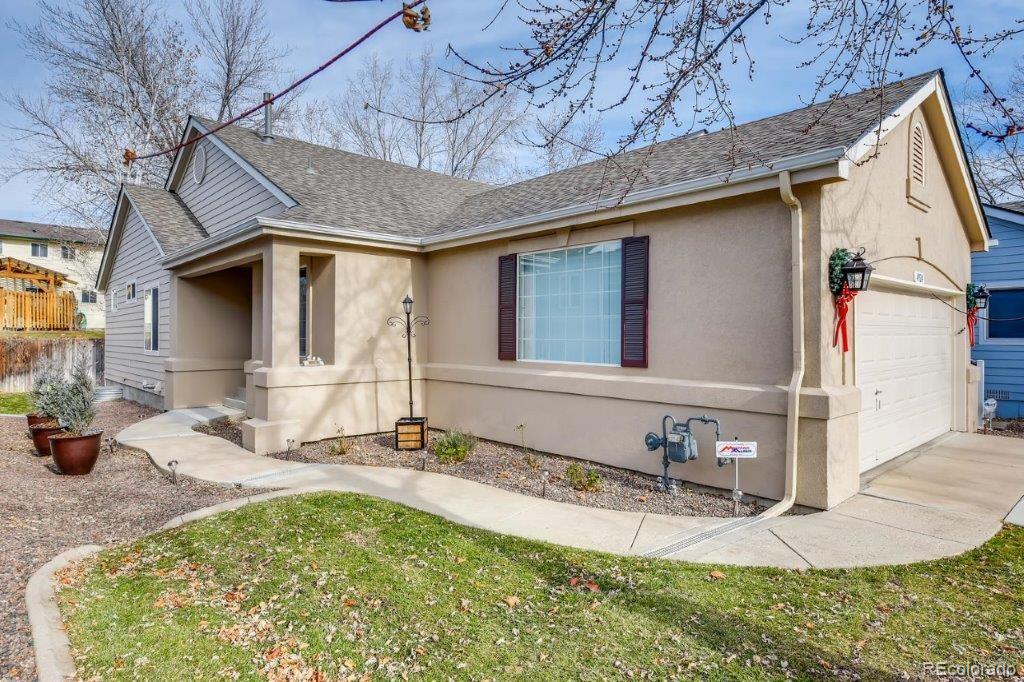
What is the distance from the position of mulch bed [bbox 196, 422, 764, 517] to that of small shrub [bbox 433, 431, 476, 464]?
92mm

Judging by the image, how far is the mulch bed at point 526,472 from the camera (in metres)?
5.73

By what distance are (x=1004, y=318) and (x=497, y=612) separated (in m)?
12.9

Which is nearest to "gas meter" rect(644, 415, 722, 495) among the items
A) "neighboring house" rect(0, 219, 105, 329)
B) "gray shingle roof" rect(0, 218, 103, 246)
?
"neighboring house" rect(0, 219, 105, 329)

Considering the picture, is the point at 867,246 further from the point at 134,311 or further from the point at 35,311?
the point at 35,311

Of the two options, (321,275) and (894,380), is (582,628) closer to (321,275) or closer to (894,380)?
(894,380)

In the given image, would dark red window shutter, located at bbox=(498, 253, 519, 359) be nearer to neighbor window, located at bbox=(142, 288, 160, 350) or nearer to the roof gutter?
the roof gutter

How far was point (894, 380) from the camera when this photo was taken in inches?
288

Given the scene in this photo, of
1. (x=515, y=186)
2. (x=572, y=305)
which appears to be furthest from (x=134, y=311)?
(x=572, y=305)

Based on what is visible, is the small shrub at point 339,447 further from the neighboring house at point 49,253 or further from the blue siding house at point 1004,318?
the neighboring house at point 49,253

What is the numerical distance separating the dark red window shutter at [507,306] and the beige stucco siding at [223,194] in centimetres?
401

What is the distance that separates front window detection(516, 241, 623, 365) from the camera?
711 centimetres

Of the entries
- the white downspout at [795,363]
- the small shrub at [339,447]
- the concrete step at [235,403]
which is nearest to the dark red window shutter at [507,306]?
the small shrub at [339,447]

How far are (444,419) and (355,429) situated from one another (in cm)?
145

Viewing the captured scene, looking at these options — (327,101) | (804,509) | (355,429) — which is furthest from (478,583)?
(327,101)
